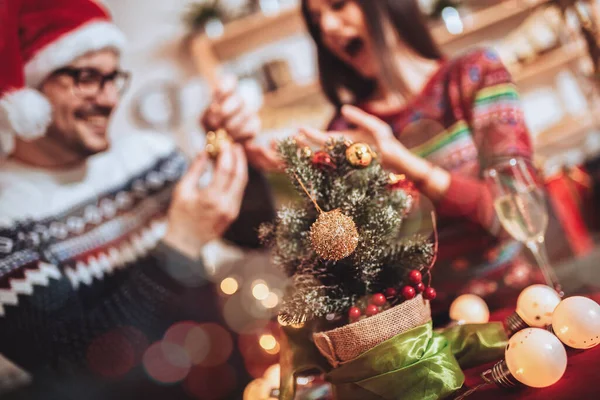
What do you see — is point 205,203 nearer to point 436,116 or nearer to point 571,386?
point 436,116

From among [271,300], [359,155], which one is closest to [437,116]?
[359,155]

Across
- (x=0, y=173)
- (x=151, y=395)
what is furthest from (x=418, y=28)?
(x=151, y=395)

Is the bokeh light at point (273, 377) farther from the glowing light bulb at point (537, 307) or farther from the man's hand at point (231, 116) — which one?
→ the man's hand at point (231, 116)

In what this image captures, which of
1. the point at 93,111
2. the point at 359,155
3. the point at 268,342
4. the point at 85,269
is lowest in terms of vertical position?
the point at 268,342

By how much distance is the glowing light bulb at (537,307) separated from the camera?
57 cm

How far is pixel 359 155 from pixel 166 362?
33.5 inches

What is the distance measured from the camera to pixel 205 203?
1.04 meters

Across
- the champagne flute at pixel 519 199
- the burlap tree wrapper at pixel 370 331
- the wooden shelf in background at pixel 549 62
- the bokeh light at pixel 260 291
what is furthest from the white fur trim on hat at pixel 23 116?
the wooden shelf in background at pixel 549 62

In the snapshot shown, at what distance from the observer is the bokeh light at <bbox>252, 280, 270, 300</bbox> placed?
1278 millimetres

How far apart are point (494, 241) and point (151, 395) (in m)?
0.91

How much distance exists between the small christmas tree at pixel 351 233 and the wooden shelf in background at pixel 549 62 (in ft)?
4.06

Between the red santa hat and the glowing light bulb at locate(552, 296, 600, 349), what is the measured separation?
1038 mm

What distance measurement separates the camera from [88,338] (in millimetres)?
982

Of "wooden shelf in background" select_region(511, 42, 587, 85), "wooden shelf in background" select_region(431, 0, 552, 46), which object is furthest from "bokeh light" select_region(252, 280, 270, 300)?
"wooden shelf in background" select_region(511, 42, 587, 85)
